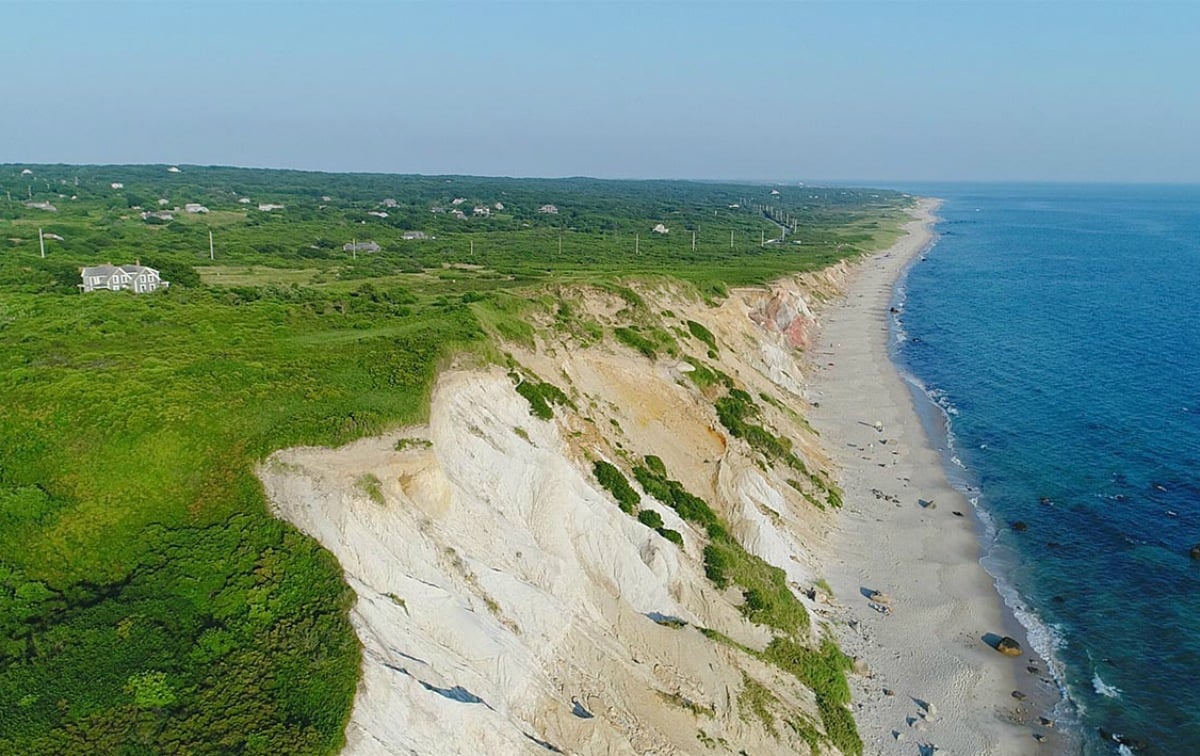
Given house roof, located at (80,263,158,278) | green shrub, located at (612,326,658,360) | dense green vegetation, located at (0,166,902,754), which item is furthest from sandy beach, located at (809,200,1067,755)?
house roof, located at (80,263,158,278)

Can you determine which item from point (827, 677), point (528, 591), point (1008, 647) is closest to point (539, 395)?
point (528, 591)

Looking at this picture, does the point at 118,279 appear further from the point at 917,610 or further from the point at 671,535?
the point at 917,610

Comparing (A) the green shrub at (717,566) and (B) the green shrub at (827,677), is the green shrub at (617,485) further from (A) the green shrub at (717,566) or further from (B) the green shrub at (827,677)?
(B) the green shrub at (827,677)

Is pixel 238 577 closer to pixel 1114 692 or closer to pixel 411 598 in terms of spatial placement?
pixel 411 598

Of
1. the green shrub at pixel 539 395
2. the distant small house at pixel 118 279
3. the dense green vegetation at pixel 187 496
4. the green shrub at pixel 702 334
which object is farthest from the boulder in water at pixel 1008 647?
the distant small house at pixel 118 279

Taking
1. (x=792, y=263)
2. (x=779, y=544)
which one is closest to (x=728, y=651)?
(x=779, y=544)

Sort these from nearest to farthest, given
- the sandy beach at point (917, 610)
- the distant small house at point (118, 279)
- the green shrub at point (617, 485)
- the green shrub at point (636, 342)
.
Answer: the sandy beach at point (917, 610)
the green shrub at point (617, 485)
the green shrub at point (636, 342)
the distant small house at point (118, 279)
